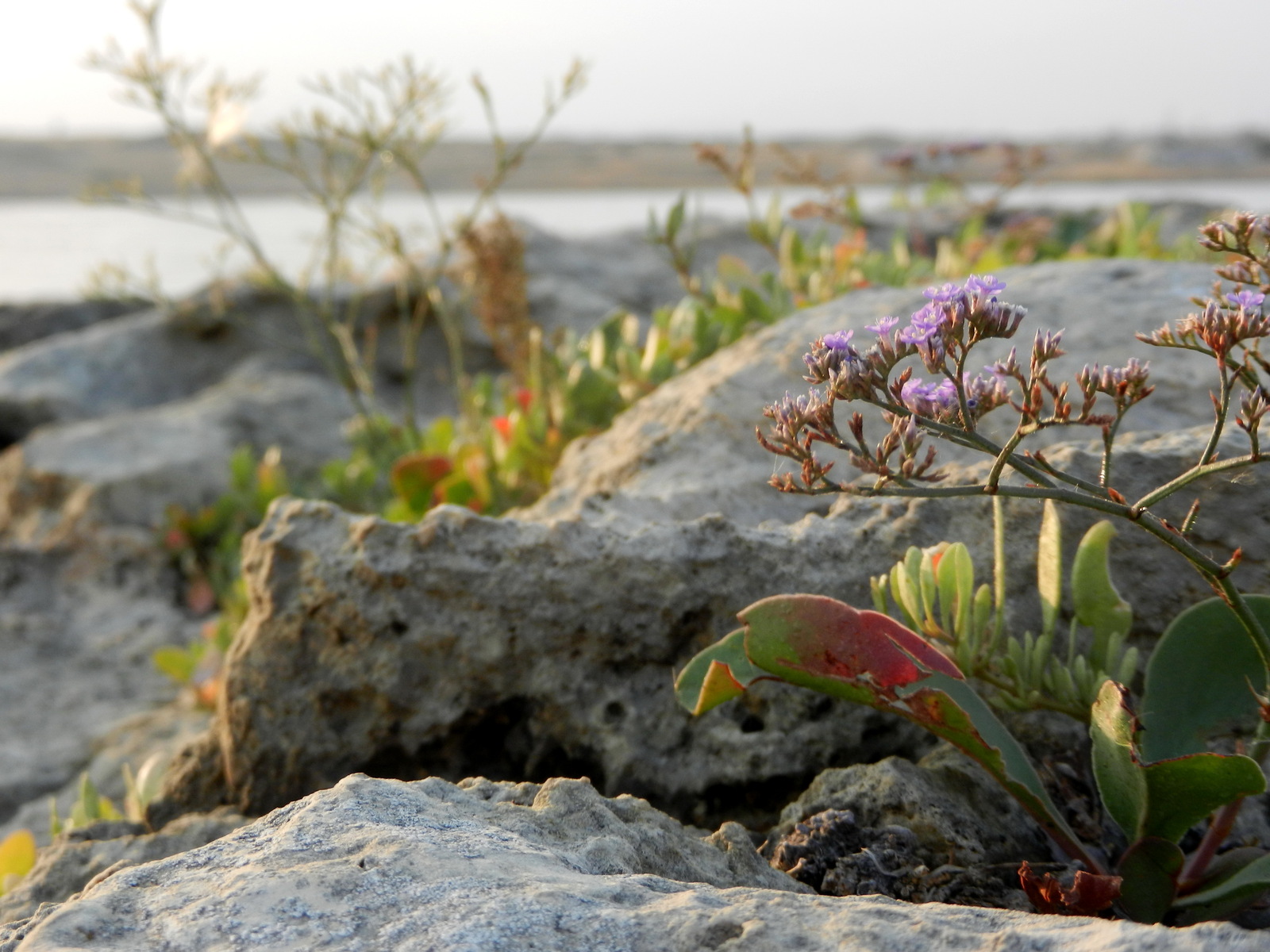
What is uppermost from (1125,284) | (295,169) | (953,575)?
(295,169)

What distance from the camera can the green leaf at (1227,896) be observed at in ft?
4.33

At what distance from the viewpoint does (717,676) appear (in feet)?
4.72

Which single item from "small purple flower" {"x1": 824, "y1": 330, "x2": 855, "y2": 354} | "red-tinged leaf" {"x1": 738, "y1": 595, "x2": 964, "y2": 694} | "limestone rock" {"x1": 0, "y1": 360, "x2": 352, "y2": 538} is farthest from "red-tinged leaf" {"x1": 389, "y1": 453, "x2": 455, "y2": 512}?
"small purple flower" {"x1": 824, "y1": 330, "x2": 855, "y2": 354}

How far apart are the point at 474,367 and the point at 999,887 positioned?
5227mm

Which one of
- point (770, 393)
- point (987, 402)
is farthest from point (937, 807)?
point (770, 393)

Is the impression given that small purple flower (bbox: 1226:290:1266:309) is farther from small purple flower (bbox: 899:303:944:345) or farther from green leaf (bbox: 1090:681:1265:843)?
green leaf (bbox: 1090:681:1265:843)

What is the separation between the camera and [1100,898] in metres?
1.30

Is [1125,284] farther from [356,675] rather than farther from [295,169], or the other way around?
[295,169]

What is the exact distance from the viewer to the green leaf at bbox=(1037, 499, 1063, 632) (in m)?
1.58

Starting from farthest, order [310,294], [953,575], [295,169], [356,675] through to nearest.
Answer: [310,294] < [295,169] < [356,675] < [953,575]

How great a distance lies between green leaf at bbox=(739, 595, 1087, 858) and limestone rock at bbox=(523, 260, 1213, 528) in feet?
2.26

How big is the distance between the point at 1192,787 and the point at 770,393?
1.42 metres

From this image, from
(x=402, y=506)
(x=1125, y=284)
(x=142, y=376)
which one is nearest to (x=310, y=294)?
(x=142, y=376)

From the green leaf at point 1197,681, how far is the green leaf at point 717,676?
539mm
